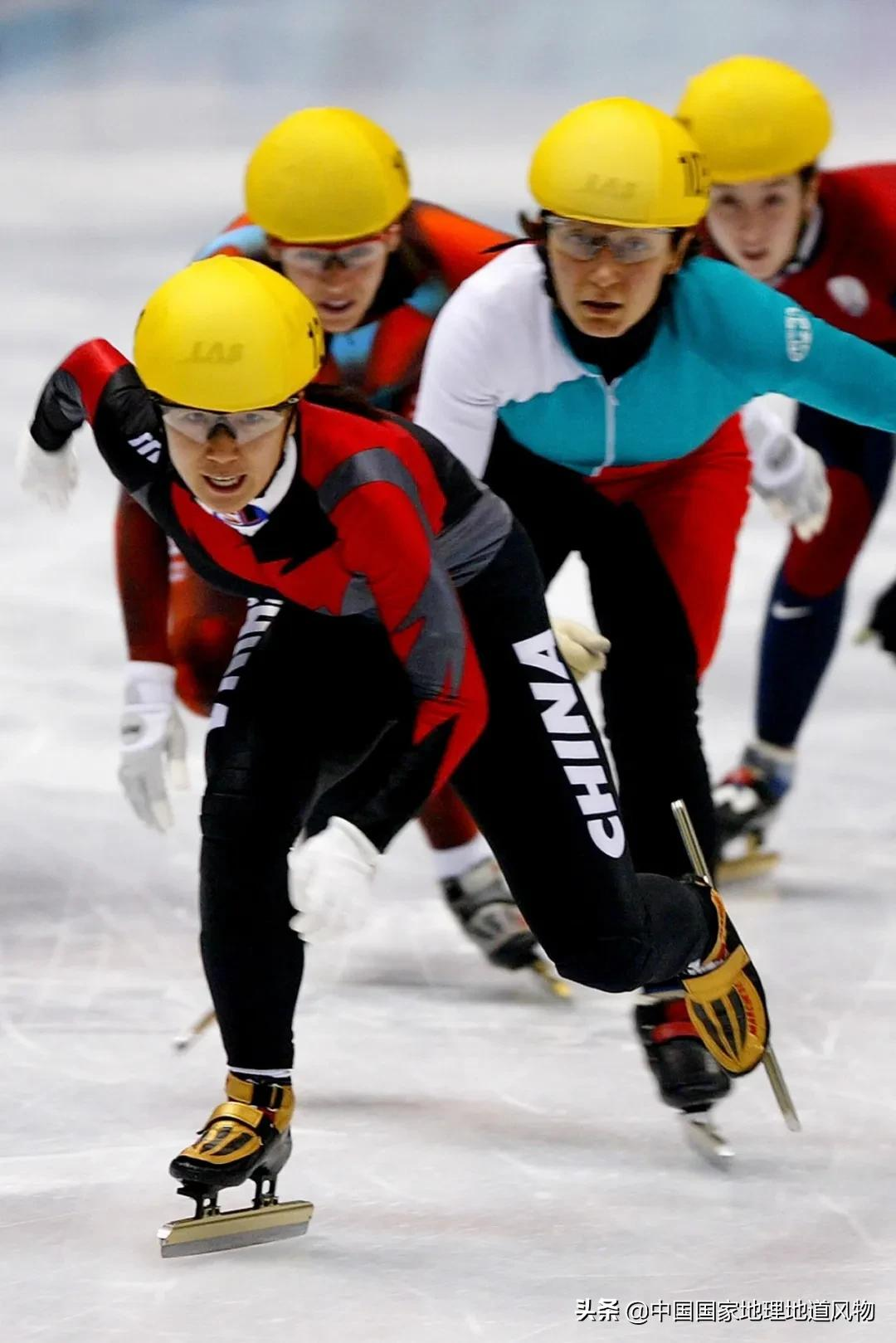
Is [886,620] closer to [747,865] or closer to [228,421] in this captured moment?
[747,865]

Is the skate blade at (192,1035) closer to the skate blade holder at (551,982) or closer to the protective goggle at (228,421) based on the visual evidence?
the skate blade holder at (551,982)

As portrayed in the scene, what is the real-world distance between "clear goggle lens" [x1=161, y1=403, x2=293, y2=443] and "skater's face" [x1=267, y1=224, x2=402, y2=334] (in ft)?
4.08

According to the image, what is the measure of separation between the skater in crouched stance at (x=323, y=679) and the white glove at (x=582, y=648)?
33 centimetres

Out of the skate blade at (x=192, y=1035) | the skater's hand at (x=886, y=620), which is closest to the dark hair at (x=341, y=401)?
the skate blade at (x=192, y=1035)

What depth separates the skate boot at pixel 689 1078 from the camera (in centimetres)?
347

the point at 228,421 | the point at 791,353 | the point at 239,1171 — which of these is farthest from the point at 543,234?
the point at 239,1171

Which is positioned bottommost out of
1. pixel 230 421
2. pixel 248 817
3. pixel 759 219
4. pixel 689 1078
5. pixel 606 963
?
pixel 689 1078

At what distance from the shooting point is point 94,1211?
3160 mm

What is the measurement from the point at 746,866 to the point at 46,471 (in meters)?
2.03

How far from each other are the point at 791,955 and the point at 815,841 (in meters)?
0.74

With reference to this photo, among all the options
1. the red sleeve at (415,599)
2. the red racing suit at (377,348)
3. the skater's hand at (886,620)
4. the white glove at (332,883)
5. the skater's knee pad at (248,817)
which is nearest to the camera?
the white glove at (332,883)

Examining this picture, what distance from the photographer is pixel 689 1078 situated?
350 cm

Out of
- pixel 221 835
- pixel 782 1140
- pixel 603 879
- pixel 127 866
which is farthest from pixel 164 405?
pixel 127 866

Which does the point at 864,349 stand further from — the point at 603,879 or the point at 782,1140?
the point at 782,1140
